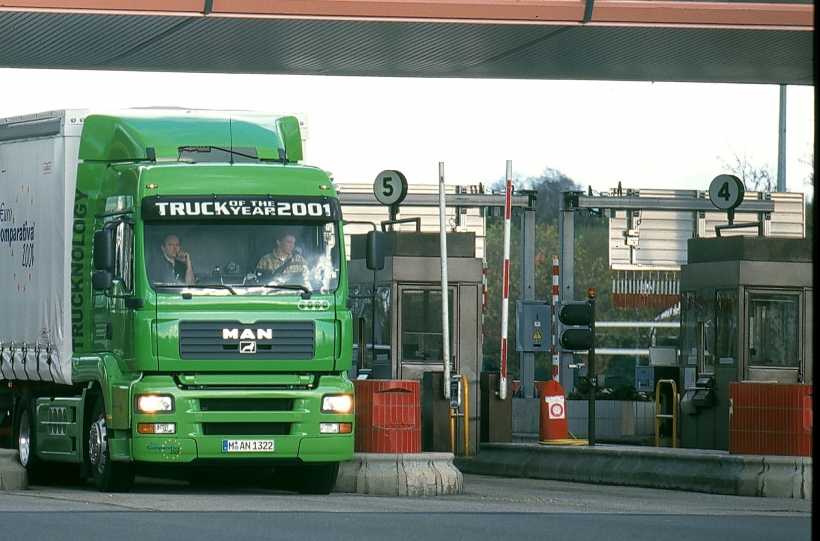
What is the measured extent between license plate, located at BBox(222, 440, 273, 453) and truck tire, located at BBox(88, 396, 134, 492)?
0.95 metres

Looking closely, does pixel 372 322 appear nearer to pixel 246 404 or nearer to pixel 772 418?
pixel 772 418

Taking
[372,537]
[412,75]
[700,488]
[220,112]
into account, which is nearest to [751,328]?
[700,488]

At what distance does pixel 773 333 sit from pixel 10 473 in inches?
413

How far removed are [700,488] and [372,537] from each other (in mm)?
7644

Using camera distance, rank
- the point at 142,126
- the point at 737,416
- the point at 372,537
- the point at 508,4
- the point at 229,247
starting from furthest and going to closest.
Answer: the point at 508,4, the point at 737,416, the point at 142,126, the point at 229,247, the point at 372,537

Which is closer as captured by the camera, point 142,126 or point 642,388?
point 142,126

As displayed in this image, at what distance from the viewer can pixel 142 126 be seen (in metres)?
16.6

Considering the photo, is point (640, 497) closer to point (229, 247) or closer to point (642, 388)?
point (229, 247)

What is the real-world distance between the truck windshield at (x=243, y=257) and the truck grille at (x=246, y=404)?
955 millimetres

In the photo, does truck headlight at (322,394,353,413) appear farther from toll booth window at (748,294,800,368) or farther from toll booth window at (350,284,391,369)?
toll booth window at (748,294,800,368)

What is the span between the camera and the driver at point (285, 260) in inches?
613

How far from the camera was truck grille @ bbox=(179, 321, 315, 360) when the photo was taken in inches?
600

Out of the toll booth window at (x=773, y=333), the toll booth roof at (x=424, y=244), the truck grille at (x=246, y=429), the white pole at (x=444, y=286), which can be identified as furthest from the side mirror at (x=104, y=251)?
the toll booth window at (x=773, y=333)

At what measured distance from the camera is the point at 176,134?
654 inches
